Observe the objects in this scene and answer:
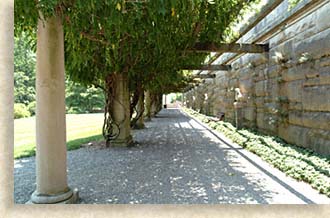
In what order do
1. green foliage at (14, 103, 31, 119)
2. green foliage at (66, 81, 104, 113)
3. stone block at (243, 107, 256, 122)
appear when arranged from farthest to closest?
green foliage at (66, 81, 104, 113) < green foliage at (14, 103, 31, 119) < stone block at (243, 107, 256, 122)

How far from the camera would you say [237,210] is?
174 cm

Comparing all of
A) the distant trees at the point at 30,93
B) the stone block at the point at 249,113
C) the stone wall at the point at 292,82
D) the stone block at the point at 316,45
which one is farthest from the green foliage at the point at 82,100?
the stone block at the point at 316,45

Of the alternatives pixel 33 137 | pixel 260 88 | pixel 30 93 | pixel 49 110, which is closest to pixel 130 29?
pixel 49 110

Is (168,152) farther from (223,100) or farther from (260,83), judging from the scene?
(223,100)

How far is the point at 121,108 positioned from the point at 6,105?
443 centimetres

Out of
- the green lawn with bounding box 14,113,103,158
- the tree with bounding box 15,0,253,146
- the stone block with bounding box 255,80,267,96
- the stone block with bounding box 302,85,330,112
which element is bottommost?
the green lawn with bounding box 14,113,103,158

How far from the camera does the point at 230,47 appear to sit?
6289mm

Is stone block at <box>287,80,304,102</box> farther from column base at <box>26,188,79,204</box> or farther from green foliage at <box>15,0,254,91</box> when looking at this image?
column base at <box>26,188,79,204</box>

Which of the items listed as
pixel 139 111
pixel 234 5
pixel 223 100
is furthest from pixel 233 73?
pixel 234 5

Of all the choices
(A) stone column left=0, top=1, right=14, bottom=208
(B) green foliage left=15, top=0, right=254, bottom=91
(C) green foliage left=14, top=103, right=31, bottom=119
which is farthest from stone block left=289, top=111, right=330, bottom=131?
(C) green foliage left=14, top=103, right=31, bottom=119

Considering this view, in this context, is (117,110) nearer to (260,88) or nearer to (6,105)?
(260,88)

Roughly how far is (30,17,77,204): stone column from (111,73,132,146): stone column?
140 inches

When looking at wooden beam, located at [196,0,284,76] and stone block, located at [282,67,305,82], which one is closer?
wooden beam, located at [196,0,284,76]

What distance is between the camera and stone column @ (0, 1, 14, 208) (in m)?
1.67
